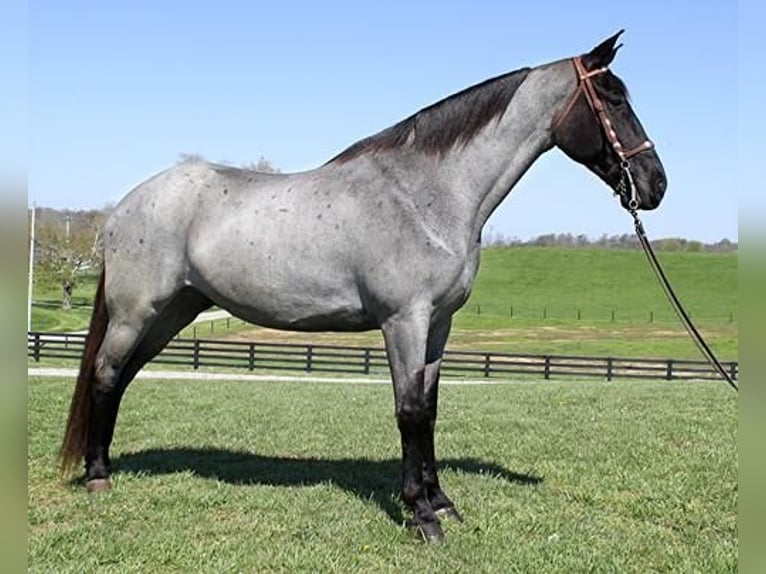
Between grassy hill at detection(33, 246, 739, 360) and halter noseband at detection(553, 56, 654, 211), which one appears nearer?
halter noseband at detection(553, 56, 654, 211)

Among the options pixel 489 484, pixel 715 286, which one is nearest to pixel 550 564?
pixel 489 484

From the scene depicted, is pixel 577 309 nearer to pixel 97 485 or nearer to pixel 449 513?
pixel 449 513

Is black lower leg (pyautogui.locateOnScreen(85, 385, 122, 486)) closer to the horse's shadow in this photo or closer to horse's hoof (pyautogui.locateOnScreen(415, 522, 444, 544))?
the horse's shadow

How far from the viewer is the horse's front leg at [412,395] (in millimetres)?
4754

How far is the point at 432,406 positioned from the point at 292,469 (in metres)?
1.72

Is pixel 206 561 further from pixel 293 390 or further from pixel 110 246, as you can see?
pixel 293 390

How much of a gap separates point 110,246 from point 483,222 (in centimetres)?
292

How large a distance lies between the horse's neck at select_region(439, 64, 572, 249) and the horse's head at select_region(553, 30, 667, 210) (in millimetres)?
133

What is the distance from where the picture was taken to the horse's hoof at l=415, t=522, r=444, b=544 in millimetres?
4582

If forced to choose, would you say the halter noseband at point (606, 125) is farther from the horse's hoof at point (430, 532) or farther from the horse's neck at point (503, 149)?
the horse's hoof at point (430, 532)

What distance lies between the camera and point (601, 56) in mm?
4898

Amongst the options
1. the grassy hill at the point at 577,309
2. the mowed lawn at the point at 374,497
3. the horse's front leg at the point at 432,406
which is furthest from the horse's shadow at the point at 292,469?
the grassy hill at the point at 577,309

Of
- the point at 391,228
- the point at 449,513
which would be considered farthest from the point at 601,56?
the point at 449,513

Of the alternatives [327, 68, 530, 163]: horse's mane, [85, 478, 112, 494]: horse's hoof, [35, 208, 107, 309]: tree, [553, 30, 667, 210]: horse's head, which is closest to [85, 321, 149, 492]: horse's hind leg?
[85, 478, 112, 494]: horse's hoof
